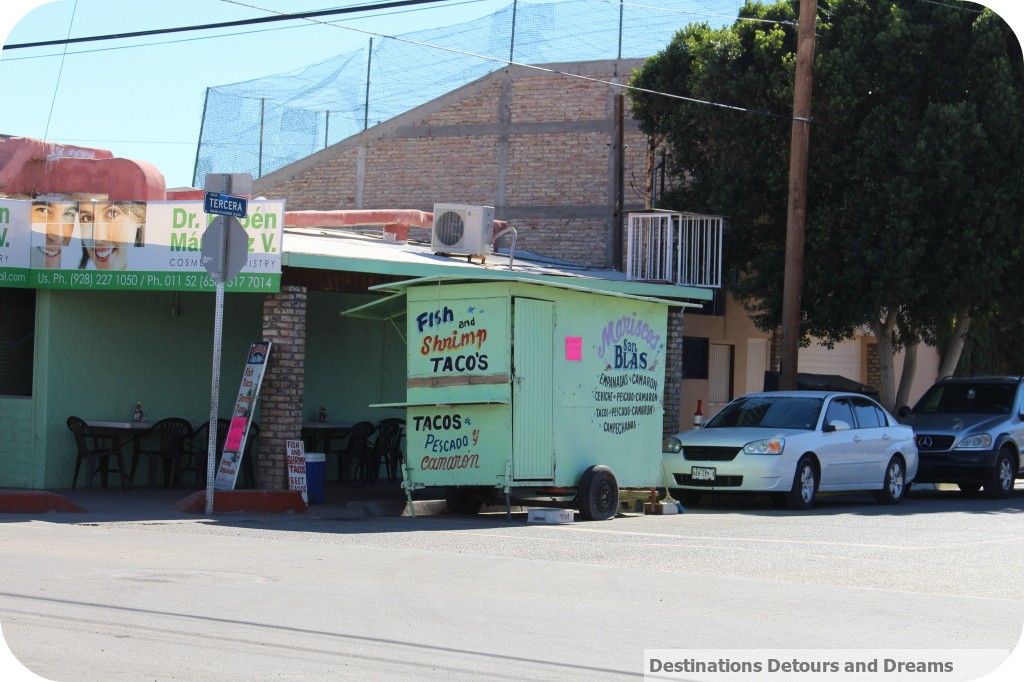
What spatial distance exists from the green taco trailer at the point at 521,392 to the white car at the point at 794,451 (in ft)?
4.63

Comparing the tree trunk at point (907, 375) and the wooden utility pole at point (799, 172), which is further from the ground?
the wooden utility pole at point (799, 172)

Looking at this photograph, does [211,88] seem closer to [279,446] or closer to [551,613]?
[279,446]

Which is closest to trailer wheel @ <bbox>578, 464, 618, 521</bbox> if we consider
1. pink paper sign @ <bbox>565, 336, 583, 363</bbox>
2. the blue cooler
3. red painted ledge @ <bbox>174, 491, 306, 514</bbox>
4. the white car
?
pink paper sign @ <bbox>565, 336, 583, 363</bbox>

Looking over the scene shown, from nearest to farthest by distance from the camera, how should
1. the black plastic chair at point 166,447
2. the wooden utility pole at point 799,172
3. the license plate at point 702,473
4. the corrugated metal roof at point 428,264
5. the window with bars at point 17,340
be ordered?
the corrugated metal roof at point 428,264, the license plate at point 702,473, the window with bars at point 17,340, the black plastic chair at point 166,447, the wooden utility pole at point 799,172

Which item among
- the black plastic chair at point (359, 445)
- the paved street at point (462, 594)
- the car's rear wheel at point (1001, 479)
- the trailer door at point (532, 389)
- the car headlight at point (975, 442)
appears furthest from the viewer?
the car headlight at point (975, 442)

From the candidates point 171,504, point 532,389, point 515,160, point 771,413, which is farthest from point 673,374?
point 171,504

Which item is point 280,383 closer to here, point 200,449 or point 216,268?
point 216,268

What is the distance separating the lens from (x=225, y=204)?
1427cm

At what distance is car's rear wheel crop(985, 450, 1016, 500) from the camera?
20141 mm

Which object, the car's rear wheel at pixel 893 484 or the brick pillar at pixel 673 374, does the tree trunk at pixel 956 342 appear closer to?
the brick pillar at pixel 673 374

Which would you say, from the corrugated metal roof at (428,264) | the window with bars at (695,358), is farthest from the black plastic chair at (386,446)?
the window with bars at (695,358)

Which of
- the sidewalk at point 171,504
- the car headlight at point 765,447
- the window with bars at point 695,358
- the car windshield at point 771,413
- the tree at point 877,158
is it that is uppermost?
the tree at point 877,158

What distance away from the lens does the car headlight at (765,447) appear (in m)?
16.8

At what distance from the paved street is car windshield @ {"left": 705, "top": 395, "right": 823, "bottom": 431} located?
298 cm
